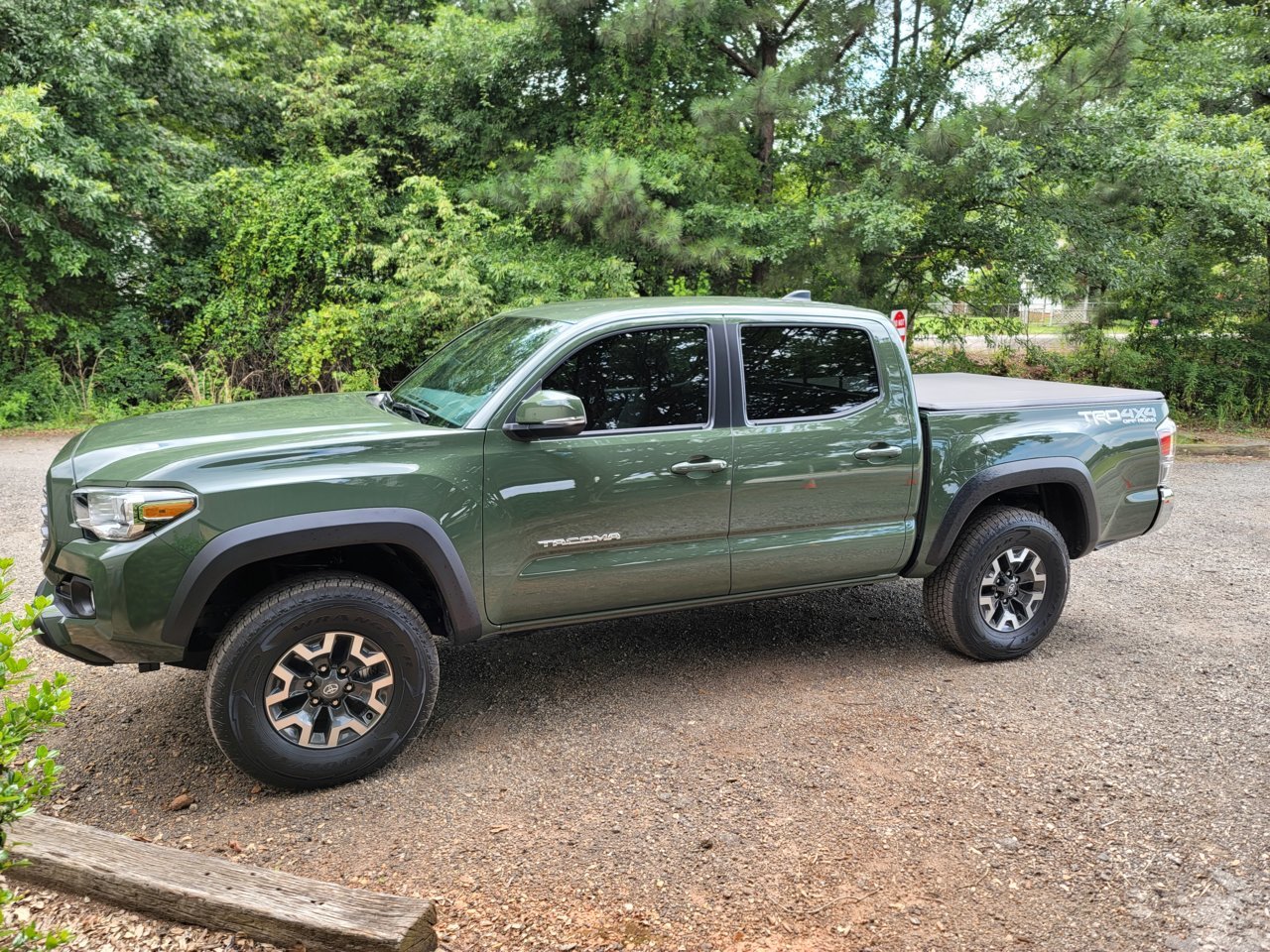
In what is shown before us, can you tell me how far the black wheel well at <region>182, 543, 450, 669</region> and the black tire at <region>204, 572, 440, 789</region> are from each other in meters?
0.15

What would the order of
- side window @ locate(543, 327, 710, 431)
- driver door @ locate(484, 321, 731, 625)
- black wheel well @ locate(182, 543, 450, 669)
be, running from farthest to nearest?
side window @ locate(543, 327, 710, 431) → driver door @ locate(484, 321, 731, 625) → black wheel well @ locate(182, 543, 450, 669)

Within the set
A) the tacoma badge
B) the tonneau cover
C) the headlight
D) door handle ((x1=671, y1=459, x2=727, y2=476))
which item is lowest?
the tacoma badge

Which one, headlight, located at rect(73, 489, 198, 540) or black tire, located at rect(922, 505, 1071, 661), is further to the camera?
black tire, located at rect(922, 505, 1071, 661)

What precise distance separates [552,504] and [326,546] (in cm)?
90

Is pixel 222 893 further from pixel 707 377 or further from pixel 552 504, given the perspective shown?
pixel 707 377

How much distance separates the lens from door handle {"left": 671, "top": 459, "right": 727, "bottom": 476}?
401 cm

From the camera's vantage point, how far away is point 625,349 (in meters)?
4.08

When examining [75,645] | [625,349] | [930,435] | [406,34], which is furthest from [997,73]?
[75,645]

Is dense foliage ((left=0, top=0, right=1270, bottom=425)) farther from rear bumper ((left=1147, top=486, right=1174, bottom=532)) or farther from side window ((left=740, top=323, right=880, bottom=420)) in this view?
side window ((left=740, top=323, right=880, bottom=420))

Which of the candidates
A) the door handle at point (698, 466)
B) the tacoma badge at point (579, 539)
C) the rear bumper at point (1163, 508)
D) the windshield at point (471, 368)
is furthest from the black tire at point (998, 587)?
the windshield at point (471, 368)

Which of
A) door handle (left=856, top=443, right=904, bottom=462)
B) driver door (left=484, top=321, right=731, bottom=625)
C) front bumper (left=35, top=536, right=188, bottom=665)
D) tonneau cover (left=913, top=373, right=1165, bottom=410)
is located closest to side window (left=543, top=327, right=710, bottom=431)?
driver door (left=484, top=321, right=731, bottom=625)

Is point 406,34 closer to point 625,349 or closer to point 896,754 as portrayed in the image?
point 625,349

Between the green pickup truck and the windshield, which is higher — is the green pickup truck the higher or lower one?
the lower one

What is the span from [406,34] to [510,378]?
1338cm
